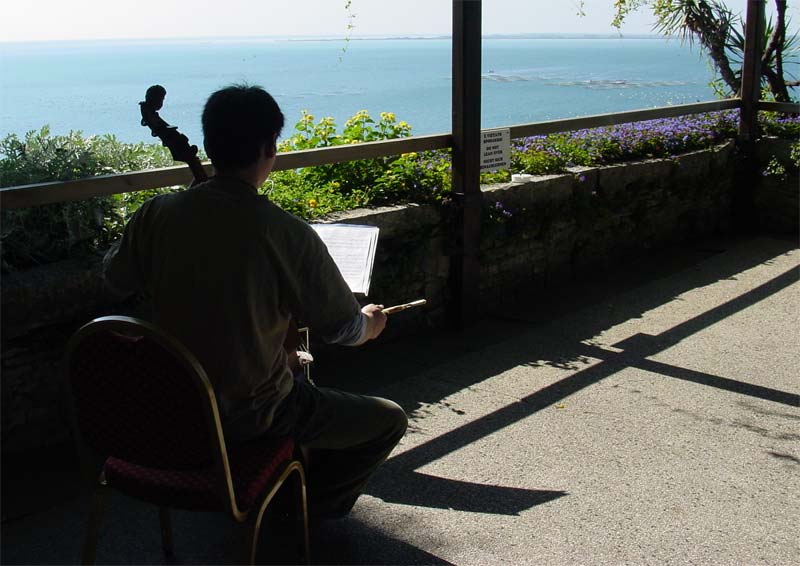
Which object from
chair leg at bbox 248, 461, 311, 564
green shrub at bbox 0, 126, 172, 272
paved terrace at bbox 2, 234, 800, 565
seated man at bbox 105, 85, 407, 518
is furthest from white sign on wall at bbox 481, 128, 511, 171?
chair leg at bbox 248, 461, 311, 564

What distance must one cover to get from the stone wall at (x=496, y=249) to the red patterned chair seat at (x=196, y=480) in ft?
4.36

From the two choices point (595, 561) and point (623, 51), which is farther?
point (623, 51)

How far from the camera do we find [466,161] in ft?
16.8

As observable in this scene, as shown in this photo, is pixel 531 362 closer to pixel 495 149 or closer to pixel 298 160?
pixel 495 149

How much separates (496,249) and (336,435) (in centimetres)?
316

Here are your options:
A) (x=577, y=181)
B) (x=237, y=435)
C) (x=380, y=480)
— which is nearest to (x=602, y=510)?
(x=380, y=480)

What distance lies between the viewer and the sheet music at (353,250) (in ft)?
9.49

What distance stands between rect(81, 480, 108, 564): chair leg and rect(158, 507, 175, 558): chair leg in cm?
44

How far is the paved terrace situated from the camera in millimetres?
2994

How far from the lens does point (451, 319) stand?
5.37 meters

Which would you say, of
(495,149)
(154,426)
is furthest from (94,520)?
(495,149)

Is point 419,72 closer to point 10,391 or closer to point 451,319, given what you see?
point 451,319

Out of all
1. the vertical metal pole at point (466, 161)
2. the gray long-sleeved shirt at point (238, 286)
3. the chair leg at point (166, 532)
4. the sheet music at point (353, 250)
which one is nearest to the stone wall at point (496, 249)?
the vertical metal pole at point (466, 161)

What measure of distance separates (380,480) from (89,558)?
1.32 metres
